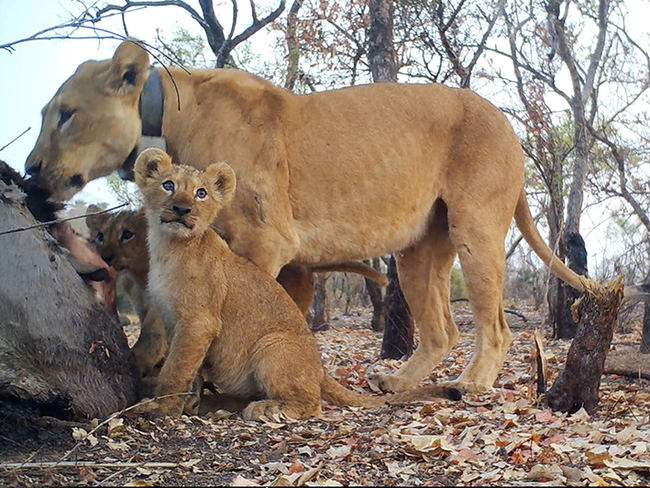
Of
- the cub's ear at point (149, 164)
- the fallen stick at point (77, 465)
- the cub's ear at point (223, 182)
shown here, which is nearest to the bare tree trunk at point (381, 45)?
the cub's ear at point (223, 182)

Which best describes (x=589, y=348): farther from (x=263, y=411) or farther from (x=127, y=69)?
(x=127, y=69)

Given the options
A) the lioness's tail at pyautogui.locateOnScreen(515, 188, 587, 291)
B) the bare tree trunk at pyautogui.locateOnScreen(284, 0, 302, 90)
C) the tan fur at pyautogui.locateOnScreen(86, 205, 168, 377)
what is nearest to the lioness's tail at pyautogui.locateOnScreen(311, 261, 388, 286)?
the lioness's tail at pyautogui.locateOnScreen(515, 188, 587, 291)

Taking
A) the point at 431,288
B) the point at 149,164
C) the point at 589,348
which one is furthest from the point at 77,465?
the point at 431,288

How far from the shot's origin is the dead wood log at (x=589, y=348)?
15.4 feet

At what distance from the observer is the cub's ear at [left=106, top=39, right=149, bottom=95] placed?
505 cm

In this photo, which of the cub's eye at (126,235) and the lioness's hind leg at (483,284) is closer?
the cub's eye at (126,235)

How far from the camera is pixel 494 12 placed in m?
13.0

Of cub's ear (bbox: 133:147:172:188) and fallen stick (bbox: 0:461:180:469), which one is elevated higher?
cub's ear (bbox: 133:147:172:188)

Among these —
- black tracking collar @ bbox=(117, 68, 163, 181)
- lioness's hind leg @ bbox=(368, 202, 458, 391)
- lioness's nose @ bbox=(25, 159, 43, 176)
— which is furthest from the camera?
lioness's hind leg @ bbox=(368, 202, 458, 391)

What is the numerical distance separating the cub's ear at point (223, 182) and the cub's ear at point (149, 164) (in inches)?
10.8

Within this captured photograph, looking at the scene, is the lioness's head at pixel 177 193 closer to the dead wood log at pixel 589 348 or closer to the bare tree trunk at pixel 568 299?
the dead wood log at pixel 589 348

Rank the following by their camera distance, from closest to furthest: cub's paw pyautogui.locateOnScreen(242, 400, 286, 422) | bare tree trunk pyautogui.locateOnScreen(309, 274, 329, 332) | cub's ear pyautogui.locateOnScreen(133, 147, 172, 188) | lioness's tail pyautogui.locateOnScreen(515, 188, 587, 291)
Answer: cub's paw pyautogui.locateOnScreen(242, 400, 286, 422), cub's ear pyautogui.locateOnScreen(133, 147, 172, 188), lioness's tail pyautogui.locateOnScreen(515, 188, 587, 291), bare tree trunk pyautogui.locateOnScreen(309, 274, 329, 332)

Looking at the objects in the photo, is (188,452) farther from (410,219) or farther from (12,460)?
(410,219)

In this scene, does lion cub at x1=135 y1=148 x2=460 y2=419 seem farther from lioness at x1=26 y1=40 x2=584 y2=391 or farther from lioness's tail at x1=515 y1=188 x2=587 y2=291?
lioness's tail at x1=515 y1=188 x2=587 y2=291
